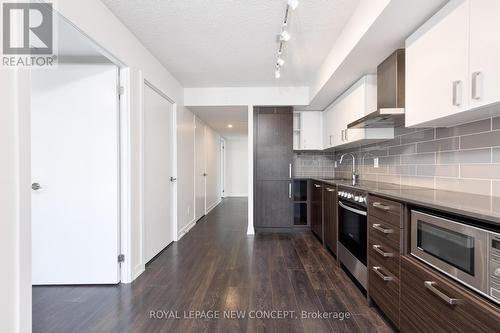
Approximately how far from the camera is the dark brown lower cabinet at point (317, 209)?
3361 millimetres

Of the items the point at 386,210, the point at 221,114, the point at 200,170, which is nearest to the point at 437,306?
the point at 386,210

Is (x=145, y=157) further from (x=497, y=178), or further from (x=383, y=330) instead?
(x=497, y=178)

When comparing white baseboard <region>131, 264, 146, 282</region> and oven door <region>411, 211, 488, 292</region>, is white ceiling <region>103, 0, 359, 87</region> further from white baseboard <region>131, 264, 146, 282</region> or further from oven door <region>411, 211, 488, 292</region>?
white baseboard <region>131, 264, 146, 282</region>

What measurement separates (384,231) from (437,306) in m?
0.53

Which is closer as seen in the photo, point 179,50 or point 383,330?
point 383,330

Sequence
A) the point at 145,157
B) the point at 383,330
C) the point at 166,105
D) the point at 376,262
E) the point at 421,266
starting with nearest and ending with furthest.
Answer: the point at 421,266, the point at 383,330, the point at 376,262, the point at 145,157, the point at 166,105

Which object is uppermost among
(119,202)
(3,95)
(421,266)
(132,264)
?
(3,95)

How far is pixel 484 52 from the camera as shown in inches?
45.6

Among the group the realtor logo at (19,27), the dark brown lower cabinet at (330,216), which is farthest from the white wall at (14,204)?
the dark brown lower cabinet at (330,216)

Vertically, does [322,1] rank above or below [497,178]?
above

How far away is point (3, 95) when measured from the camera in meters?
1.17

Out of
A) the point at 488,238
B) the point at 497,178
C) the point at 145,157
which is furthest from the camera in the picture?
the point at 145,157

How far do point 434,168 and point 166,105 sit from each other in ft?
10.4

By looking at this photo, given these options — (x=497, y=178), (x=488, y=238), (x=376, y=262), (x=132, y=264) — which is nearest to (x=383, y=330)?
(x=376, y=262)
